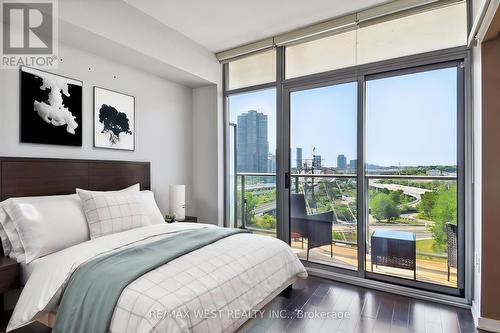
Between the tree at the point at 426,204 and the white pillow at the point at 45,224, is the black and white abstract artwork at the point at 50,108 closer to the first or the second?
the white pillow at the point at 45,224

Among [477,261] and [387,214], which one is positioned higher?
[387,214]

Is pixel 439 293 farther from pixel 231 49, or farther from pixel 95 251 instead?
pixel 231 49

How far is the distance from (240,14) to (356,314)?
3.11m

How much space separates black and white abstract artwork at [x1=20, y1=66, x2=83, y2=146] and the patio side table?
3284 millimetres

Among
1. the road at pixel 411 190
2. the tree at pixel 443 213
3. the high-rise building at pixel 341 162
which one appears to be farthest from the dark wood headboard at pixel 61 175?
the tree at pixel 443 213

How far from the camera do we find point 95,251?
1890 millimetres

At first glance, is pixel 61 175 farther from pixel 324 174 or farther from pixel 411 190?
pixel 411 190

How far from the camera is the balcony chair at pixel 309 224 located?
337 cm

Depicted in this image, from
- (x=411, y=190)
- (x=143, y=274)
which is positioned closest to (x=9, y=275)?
(x=143, y=274)

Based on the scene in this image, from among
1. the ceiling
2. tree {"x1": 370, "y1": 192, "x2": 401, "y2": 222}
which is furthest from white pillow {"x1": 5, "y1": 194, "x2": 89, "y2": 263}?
tree {"x1": 370, "y1": 192, "x2": 401, "y2": 222}

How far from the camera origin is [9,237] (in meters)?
2.08

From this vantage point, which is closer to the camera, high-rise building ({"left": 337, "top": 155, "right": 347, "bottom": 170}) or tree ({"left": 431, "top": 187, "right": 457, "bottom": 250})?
tree ({"left": 431, "top": 187, "right": 457, "bottom": 250})

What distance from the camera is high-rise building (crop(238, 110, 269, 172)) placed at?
383 centimetres

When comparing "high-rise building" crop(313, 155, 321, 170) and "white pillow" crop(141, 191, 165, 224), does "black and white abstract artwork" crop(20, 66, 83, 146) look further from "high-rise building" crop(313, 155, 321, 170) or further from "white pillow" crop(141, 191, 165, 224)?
"high-rise building" crop(313, 155, 321, 170)
